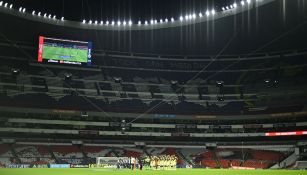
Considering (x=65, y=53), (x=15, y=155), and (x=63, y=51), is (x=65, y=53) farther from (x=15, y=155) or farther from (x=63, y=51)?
(x=15, y=155)

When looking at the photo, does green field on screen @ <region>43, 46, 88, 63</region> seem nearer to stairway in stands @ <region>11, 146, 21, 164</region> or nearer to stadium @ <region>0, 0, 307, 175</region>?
stadium @ <region>0, 0, 307, 175</region>

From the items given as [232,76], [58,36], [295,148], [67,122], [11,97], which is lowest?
[295,148]

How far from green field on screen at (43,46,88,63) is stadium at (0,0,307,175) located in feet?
0.61

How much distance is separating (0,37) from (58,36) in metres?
11.1

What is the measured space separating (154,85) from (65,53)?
72.3 feet

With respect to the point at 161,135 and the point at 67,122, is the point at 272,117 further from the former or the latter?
the point at 67,122

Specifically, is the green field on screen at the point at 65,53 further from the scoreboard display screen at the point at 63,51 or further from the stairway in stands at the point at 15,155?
the stairway in stands at the point at 15,155

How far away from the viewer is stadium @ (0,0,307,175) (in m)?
63.5

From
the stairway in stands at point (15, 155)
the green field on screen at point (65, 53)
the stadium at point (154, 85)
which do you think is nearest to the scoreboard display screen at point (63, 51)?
the green field on screen at point (65, 53)

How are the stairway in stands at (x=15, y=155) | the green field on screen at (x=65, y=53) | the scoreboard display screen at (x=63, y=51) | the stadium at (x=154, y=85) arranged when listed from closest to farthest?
the stairway in stands at (x=15, y=155) < the stadium at (x=154, y=85) < the scoreboard display screen at (x=63, y=51) < the green field on screen at (x=65, y=53)

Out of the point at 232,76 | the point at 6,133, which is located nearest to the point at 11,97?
the point at 6,133

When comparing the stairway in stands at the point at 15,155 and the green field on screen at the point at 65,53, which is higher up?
the green field on screen at the point at 65,53

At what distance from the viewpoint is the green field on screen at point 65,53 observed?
6538 centimetres

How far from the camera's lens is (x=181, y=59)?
8238 centimetres
